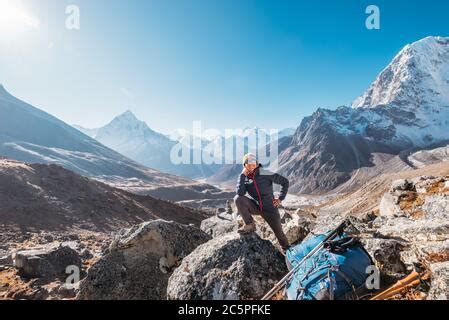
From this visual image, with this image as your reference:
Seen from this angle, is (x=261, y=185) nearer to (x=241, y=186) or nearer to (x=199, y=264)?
(x=241, y=186)

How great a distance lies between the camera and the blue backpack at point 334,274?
233 inches

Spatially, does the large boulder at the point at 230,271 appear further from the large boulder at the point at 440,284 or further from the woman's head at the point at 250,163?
the large boulder at the point at 440,284

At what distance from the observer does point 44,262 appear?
1252 centimetres

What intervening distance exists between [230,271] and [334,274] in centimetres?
237

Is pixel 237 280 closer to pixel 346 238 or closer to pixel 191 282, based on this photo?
pixel 191 282

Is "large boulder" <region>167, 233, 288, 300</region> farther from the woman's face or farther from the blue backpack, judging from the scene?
the woman's face

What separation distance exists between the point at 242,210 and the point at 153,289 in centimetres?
329

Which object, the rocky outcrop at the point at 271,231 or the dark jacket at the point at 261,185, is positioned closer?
the dark jacket at the point at 261,185

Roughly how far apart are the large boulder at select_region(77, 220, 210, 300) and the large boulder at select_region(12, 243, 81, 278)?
186 inches

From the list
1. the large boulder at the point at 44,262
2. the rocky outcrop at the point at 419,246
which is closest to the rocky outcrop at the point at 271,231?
the rocky outcrop at the point at 419,246

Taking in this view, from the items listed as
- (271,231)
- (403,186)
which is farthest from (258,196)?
(403,186)

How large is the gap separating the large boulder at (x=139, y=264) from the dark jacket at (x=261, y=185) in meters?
2.70

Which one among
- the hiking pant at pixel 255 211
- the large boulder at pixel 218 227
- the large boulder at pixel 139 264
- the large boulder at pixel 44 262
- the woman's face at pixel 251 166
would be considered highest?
the woman's face at pixel 251 166

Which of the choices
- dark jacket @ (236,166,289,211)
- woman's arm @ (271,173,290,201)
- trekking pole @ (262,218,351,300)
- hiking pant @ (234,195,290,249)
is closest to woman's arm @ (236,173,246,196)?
dark jacket @ (236,166,289,211)
